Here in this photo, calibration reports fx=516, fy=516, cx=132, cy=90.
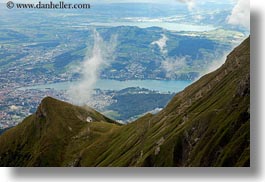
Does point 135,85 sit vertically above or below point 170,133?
above

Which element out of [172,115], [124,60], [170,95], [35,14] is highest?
[35,14]

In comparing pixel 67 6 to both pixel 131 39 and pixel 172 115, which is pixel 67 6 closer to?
pixel 131 39

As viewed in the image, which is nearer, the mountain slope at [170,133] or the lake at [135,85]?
the mountain slope at [170,133]

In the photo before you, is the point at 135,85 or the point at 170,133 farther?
the point at 170,133

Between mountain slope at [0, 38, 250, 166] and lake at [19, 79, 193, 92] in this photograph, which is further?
lake at [19, 79, 193, 92]

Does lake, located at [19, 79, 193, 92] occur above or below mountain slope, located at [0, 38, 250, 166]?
above

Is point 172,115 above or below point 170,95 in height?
below

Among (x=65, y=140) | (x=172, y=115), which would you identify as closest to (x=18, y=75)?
(x=172, y=115)

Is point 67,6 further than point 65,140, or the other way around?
point 65,140
